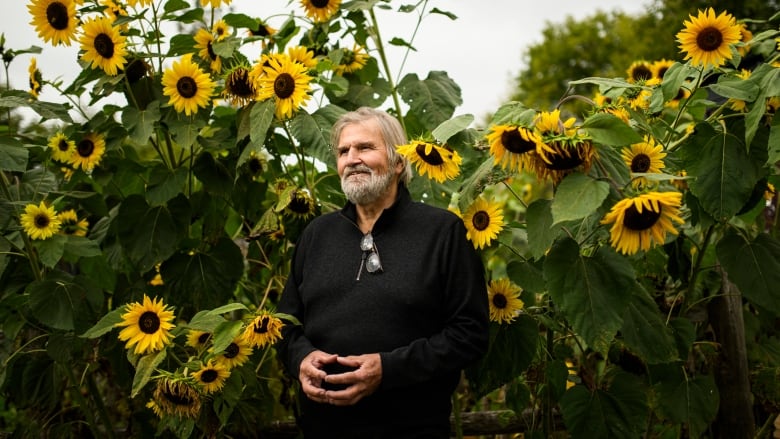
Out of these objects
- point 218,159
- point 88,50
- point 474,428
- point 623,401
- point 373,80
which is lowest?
point 474,428

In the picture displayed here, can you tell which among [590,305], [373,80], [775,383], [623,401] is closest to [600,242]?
[590,305]

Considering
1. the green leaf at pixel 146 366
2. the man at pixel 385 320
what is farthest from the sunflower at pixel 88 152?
the man at pixel 385 320

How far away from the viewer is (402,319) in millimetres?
2115

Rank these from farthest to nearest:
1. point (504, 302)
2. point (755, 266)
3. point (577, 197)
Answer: point (504, 302)
point (755, 266)
point (577, 197)

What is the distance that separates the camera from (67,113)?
8.55 ft

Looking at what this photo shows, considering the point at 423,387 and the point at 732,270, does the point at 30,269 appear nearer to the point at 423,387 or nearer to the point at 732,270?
the point at 423,387

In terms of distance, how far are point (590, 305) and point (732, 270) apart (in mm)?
577

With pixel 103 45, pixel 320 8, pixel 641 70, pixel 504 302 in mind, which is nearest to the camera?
pixel 504 302

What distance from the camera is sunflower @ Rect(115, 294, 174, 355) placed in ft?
7.38

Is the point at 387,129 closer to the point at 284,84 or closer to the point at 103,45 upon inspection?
the point at 284,84

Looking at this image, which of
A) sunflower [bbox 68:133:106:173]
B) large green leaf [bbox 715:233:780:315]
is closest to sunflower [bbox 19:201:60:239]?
sunflower [bbox 68:133:106:173]

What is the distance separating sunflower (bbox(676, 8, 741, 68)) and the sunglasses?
1.05m

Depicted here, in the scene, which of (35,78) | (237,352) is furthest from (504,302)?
(35,78)

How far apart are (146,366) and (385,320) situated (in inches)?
29.4
